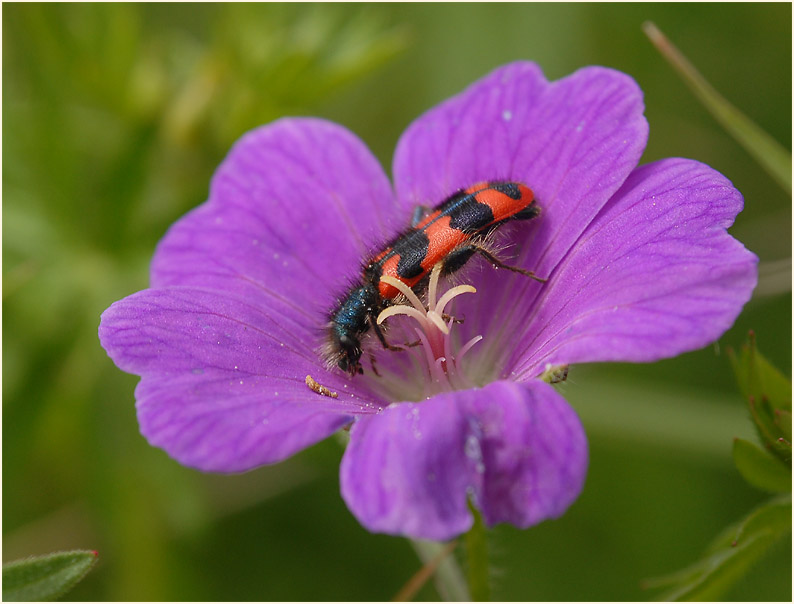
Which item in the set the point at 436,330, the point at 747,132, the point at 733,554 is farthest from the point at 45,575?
the point at 747,132

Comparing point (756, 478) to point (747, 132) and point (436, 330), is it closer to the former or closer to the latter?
point (436, 330)

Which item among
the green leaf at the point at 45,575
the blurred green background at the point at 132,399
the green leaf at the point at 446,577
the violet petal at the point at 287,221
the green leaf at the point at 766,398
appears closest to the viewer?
the green leaf at the point at 45,575

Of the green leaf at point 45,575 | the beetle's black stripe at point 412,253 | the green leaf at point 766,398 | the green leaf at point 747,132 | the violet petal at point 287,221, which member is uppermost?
the violet petal at point 287,221

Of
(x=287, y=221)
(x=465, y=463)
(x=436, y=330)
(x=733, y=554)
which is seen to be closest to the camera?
(x=465, y=463)

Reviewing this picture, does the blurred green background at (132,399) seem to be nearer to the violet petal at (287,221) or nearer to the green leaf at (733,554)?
the violet petal at (287,221)

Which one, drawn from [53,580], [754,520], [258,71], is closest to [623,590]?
[754,520]

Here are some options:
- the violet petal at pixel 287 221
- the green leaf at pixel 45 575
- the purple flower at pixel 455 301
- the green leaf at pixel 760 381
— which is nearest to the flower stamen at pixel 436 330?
the purple flower at pixel 455 301

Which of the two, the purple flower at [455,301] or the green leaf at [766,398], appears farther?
the green leaf at [766,398]
